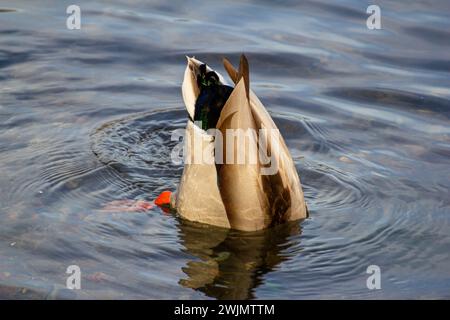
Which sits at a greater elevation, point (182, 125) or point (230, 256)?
point (182, 125)

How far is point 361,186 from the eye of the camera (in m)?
6.12

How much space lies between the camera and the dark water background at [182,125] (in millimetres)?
5004

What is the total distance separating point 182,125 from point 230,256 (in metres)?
2.06

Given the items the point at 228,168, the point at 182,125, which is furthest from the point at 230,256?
the point at 182,125

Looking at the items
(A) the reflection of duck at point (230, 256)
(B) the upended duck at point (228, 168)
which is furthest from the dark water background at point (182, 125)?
(B) the upended duck at point (228, 168)

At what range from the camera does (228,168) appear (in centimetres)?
523

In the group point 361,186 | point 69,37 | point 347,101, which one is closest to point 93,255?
point 361,186

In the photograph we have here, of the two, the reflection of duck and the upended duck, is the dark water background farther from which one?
the upended duck

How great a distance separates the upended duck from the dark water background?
13 centimetres

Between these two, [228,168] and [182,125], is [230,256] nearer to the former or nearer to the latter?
[228,168]

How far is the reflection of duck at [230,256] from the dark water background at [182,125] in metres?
0.01

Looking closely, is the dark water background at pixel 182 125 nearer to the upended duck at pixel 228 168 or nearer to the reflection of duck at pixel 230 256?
the reflection of duck at pixel 230 256

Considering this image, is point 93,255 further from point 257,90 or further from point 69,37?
point 69,37
